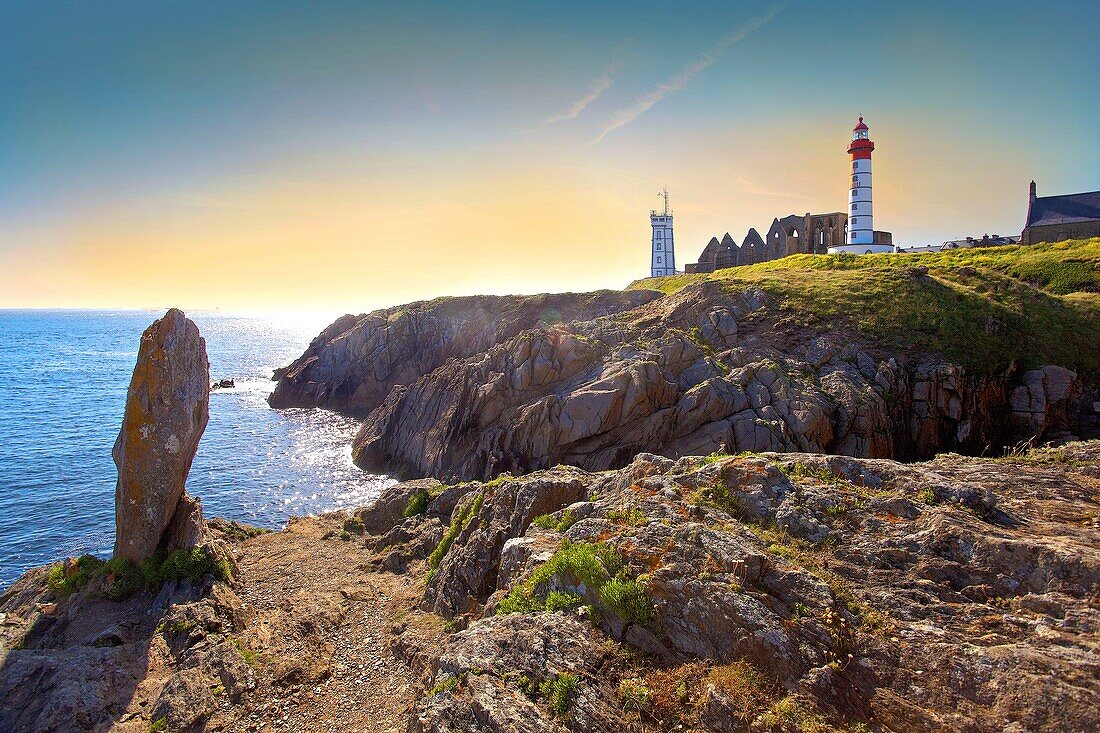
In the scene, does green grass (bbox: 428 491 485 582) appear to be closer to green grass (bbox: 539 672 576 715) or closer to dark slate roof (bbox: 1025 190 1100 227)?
green grass (bbox: 539 672 576 715)

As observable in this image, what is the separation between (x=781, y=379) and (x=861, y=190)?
44.9 meters

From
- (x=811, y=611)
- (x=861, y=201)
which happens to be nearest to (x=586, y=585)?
(x=811, y=611)

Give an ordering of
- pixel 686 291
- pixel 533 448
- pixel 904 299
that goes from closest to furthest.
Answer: pixel 533 448 → pixel 904 299 → pixel 686 291

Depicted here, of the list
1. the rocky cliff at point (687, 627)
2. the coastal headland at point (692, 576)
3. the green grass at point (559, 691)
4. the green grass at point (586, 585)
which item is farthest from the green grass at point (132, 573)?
the green grass at point (559, 691)

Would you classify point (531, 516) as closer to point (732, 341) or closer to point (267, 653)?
point (267, 653)

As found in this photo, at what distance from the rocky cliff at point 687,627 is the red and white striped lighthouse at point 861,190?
60160mm

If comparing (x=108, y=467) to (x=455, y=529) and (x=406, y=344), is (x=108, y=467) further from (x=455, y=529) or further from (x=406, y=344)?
(x=455, y=529)

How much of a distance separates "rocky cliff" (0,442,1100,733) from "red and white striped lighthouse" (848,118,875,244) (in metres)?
60.2

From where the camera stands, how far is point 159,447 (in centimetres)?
1842

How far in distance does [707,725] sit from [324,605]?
48.8 feet

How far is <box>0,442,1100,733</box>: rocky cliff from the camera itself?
6617 millimetres

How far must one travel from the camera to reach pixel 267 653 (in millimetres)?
14422

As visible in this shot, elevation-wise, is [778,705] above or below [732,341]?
below

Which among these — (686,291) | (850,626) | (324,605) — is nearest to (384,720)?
(324,605)
